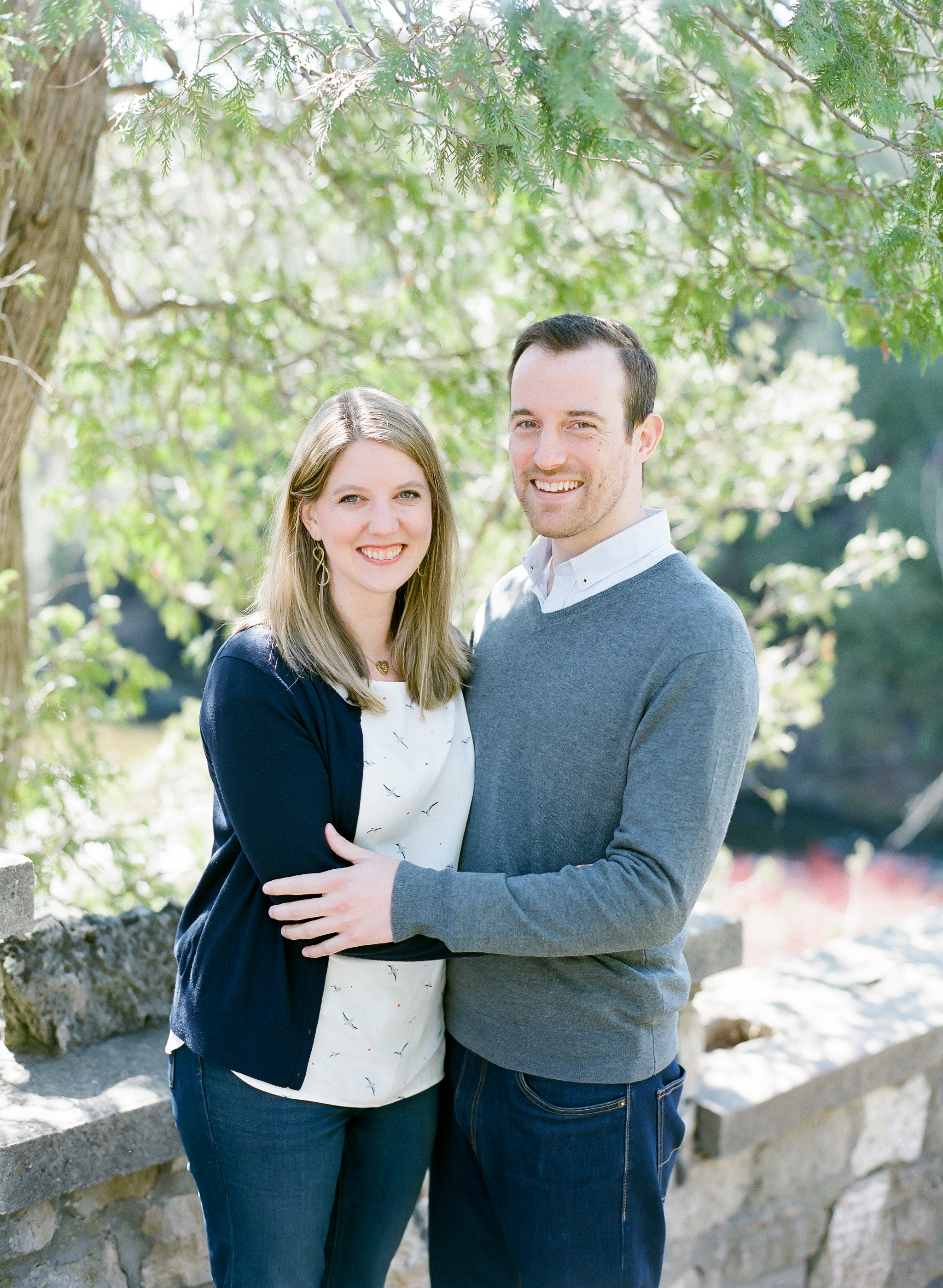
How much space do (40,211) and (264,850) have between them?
1755mm

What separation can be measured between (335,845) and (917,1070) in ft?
5.98

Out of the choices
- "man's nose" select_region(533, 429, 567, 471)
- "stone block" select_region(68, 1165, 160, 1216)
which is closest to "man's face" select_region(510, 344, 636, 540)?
"man's nose" select_region(533, 429, 567, 471)

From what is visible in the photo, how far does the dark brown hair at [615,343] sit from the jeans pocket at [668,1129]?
1075 millimetres

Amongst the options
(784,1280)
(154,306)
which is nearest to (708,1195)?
(784,1280)

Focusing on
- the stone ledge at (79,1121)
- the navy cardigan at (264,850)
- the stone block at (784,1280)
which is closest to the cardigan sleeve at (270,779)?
the navy cardigan at (264,850)

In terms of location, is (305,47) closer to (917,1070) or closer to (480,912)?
(480,912)

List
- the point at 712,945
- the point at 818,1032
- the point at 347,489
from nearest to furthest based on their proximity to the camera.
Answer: the point at 347,489 < the point at 712,945 < the point at 818,1032

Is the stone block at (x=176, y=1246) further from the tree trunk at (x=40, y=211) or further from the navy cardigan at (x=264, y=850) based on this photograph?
the tree trunk at (x=40, y=211)

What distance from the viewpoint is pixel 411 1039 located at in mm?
1691

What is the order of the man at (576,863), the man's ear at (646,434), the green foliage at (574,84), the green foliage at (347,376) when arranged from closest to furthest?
the green foliage at (574,84)
the man at (576,863)
the man's ear at (646,434)
the green foliage at (347,376)

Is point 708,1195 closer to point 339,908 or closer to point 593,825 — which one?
point 593,825

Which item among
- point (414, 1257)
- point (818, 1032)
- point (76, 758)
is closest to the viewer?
point (414, 1257)

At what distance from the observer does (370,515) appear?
67.2 inches

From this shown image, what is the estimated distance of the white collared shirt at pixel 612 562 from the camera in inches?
68.8
